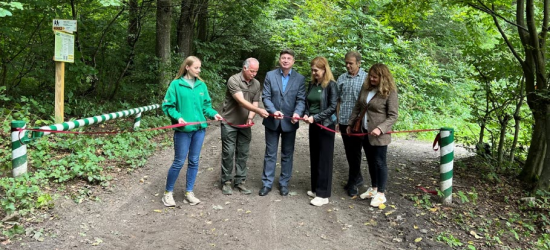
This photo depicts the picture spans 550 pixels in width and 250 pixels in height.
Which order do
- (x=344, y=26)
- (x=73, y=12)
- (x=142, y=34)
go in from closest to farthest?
(x=73, y=12) → (x=142, y=34) → (x=344, y=26)

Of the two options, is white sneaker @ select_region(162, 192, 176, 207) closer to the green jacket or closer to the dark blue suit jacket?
the green jacket

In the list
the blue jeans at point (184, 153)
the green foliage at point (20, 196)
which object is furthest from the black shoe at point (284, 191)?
the green foliage at point (20, 196)

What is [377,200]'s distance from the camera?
16.6ft

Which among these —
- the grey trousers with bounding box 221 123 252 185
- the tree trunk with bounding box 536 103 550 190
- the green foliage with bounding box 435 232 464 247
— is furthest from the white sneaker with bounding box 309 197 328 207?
the tree trunk with bounding box 536 103 550 190

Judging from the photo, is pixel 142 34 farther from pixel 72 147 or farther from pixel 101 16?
pixel 72 147

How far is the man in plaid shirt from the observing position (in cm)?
536

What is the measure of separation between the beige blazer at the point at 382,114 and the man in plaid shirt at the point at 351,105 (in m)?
0.45

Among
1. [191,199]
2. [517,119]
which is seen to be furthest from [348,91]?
[517,119]

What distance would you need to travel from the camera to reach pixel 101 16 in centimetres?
1012

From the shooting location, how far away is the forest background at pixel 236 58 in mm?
5871

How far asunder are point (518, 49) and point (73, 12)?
30.6ft

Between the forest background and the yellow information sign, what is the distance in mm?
1024

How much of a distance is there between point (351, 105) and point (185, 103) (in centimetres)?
241

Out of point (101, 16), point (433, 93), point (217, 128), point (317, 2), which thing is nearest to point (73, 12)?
point (101, 16)
